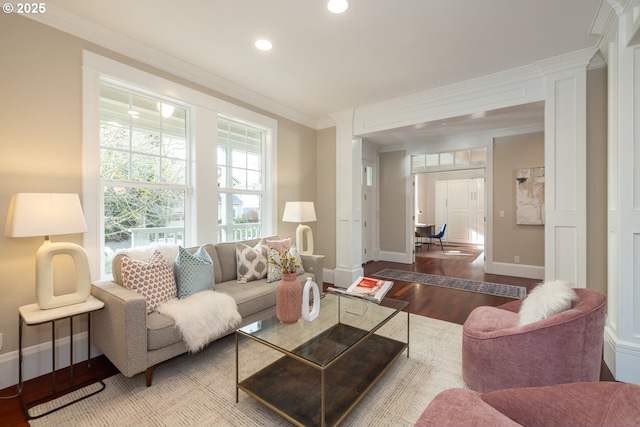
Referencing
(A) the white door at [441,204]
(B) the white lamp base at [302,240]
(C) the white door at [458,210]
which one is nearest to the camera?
(B) the white lamp base at [302,240]

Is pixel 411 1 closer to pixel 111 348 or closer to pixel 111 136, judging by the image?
pixel 111 136

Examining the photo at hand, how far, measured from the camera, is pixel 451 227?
9.58 metres

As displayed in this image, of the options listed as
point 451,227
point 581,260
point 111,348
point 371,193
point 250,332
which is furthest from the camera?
point 451,227

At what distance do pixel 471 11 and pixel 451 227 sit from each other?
8390mm

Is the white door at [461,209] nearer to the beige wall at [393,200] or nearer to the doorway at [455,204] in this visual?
the doorway at [455,204]

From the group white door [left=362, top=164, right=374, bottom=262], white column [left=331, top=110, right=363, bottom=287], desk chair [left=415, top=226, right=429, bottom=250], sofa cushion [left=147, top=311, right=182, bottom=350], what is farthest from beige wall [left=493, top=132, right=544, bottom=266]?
sofa cushion [left=147, top=311, right=182, bottom=350]

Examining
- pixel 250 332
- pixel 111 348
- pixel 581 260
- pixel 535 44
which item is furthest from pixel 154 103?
pixel 581 260

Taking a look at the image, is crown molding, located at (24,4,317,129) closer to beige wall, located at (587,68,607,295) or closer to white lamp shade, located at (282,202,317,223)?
white lamp shade, located at (282,202,317,223)

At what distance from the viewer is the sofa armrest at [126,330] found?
181cm

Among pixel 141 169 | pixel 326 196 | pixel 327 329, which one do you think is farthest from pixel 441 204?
pixel 141 169

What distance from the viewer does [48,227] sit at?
1799mm

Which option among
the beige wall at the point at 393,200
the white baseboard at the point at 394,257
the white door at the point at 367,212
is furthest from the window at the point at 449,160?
the white baseboard at the point at 394,257

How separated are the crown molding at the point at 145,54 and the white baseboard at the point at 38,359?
2.44 m

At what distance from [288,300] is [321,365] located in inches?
22.6
